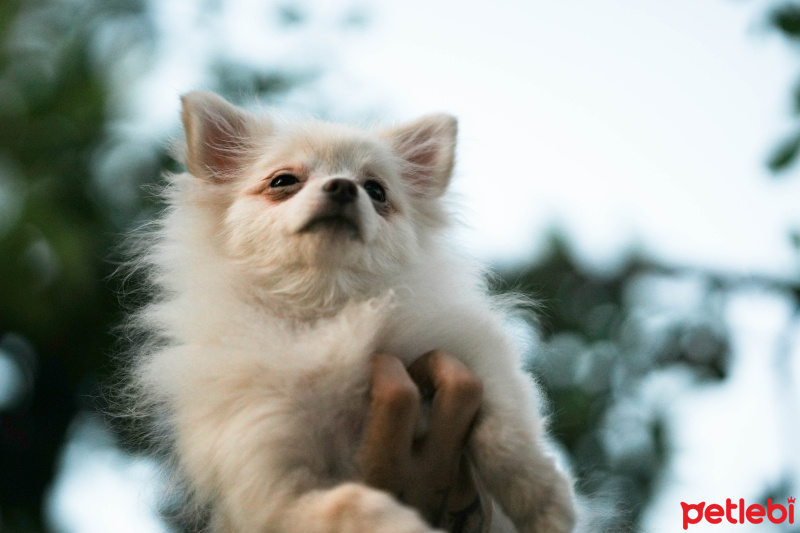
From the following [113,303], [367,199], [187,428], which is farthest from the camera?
[113,303]

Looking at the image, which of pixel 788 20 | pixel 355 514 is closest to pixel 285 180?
pixel 355 514

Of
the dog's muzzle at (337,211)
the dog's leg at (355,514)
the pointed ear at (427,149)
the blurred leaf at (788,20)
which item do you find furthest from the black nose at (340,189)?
the blurred leaf at (788,20)

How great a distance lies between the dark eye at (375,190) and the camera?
11.3ft

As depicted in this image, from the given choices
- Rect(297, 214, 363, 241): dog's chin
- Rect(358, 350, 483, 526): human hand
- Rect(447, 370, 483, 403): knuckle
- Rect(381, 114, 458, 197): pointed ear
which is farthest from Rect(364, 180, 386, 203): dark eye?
Rect(447, 370, 483, 403): knuckle

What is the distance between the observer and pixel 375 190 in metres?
3.46

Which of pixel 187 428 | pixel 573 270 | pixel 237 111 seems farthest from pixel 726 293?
pixel 187 428

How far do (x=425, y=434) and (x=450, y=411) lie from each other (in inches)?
6.9

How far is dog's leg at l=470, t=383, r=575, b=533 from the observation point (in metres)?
2.65

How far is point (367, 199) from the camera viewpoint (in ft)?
10.5

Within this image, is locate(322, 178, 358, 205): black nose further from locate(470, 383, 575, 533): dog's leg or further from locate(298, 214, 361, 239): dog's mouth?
locate(470, 383, 575, 533): dog's leg

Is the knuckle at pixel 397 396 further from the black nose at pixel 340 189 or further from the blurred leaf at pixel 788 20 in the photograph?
the blurred leaf at pixel 788 20

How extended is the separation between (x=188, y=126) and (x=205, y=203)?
1.28 feet

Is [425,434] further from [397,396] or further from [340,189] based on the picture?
[340,189]

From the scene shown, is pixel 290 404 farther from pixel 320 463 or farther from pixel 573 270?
pixel 573 270
